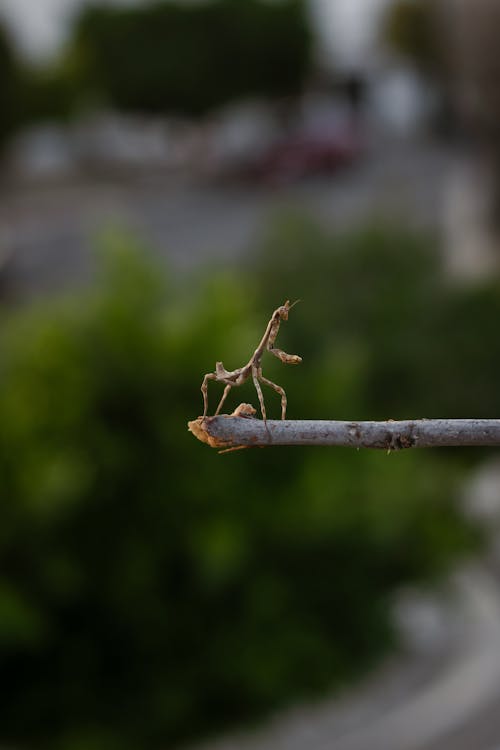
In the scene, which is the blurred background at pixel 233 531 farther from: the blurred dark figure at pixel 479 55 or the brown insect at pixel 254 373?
the brown insect at pixel 254 373

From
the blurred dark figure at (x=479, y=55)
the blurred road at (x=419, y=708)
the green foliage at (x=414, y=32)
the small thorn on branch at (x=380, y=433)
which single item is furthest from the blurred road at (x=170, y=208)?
the small thorn on branch at (x=380, y=433)

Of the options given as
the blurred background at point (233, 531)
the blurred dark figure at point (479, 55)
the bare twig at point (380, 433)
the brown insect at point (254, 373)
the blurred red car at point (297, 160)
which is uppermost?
the blurred red car at point (297, 160)

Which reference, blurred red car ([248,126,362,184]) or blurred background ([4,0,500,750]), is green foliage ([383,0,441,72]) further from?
blurred background ([4,0,500,750])

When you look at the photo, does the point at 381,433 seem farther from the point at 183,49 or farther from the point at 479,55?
the point at 183,49

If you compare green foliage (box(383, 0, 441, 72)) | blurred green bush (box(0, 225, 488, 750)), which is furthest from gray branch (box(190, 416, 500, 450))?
green foliage (box(383, 0, 441, 72))

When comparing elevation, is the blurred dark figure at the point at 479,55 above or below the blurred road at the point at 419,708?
above

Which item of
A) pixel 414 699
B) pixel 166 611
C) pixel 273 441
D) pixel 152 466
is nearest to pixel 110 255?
pixel 152 466

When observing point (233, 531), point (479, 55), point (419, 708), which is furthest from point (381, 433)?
point (479, 55)
